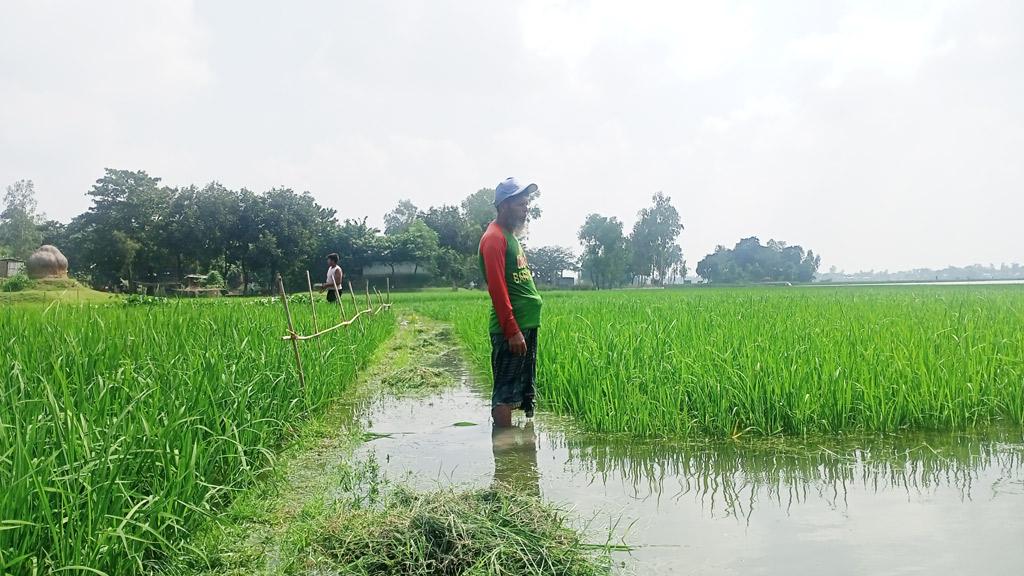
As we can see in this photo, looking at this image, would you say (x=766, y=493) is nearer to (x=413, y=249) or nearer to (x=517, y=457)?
(x=517, y=457)

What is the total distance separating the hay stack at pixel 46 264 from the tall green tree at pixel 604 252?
1903 inches

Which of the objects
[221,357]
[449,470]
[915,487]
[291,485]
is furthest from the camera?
[221,357]

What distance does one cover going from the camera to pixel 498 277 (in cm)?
388

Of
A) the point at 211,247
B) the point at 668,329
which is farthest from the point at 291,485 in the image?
the point at 211,247

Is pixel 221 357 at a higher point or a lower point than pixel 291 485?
higher

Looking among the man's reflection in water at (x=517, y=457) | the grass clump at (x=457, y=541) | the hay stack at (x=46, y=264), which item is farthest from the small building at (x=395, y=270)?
the grass clump at (x=457, y=541)

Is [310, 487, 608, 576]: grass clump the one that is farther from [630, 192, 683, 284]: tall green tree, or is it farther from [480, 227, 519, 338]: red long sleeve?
[630, 192, 683, 284]: tall green tree

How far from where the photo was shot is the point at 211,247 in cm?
4166

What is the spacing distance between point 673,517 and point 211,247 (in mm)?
44536

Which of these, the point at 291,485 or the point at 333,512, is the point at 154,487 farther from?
the point at 291,485

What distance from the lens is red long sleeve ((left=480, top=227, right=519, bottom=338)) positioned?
12.7ft

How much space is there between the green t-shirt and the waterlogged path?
0.77 meters

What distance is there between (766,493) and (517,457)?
1354 millimetres

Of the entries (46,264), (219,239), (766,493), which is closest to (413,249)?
(219,239)
